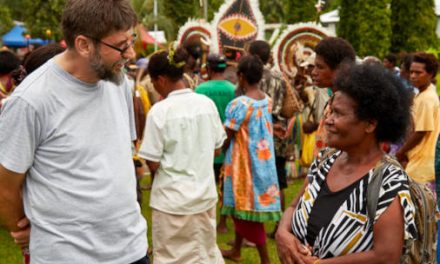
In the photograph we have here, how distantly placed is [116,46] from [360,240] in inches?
52.3

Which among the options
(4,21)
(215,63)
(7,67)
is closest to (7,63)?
(7,67)

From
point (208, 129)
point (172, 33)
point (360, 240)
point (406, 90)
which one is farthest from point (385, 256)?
point (172, 33)

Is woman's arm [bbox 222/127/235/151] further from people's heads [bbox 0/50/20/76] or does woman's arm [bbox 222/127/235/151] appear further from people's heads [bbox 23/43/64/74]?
people's heads [bbox 23/43/64/74]

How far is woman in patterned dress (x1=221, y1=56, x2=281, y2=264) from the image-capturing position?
21.3 feet

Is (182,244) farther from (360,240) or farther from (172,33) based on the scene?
(172,33)

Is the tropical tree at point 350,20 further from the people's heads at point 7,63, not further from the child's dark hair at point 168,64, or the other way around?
the child's dark hair at point 168,64

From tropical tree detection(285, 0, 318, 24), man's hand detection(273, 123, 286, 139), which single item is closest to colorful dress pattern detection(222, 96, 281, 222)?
man's hand detection(273, 123, 286, 139)

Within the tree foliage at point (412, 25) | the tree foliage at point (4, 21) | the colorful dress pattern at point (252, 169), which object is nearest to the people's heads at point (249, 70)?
the colorful dress pattern at point (252, 169)

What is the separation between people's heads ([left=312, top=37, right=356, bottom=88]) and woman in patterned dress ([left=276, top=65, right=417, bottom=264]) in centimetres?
175

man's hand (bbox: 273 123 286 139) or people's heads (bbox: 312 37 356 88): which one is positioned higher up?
people's heads (bbox: 312 37 356 88)

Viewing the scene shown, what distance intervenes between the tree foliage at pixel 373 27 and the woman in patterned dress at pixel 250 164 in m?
17.7

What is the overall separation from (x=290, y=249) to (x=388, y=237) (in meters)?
0.52

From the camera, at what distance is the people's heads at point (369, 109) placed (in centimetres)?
294

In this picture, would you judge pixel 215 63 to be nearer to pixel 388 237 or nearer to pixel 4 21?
pixel 388 237
